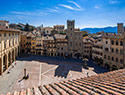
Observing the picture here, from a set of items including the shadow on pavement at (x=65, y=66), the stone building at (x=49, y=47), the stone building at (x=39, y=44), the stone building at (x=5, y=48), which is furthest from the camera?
the stone building at (x=39, y=44)

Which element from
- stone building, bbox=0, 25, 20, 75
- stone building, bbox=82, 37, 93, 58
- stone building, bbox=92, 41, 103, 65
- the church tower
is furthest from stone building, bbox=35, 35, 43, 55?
stone building, bbox=92, 41, 103, 65

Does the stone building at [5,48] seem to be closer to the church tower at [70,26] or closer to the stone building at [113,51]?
the church tower at [70,26]

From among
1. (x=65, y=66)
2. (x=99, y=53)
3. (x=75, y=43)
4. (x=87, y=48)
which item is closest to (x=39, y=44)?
(x=75, y=43)

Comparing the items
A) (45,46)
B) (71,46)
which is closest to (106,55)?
(71,46)

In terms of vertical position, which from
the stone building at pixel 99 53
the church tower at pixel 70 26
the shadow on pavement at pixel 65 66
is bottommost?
the shadow on pavement at pixel 65 66

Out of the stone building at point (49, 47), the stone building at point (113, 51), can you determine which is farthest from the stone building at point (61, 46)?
the stone building at point (113, 51)

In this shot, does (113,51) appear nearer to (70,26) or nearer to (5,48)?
(70,26)

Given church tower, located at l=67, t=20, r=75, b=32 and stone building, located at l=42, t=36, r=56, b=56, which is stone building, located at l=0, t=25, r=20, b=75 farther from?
church tower, located at l=67, t=20, r=75, b=32

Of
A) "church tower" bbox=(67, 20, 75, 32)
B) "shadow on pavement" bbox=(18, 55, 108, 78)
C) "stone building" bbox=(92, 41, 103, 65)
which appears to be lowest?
"shadow on pavement" bbox=(18, 55, 108, 78)

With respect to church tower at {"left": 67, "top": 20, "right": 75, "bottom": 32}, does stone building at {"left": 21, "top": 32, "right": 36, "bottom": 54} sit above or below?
below

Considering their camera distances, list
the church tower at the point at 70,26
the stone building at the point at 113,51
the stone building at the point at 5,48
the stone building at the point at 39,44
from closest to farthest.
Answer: the stone building at the point at 5,48, the stone building at the point at 113,51, the stone building at the point at 39,44, the church tower at the point at 70,26

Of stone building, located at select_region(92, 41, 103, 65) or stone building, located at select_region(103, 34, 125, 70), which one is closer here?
stone building, located at select_region(103, 34, 125, 70)

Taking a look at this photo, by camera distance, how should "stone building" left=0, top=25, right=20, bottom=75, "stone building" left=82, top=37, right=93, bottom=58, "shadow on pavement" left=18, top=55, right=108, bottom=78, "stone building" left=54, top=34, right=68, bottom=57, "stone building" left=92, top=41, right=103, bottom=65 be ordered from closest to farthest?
"stone building" left=0, top=25, right=20, bottom=75
"shadow on pavement" left=18, top=55, right=108, bottom=78
"stone building" left=92, top=41, right=103, bottom=65
"stone building" left=82, top=37, right=93, bottom=58
"stone building" left=54, top=34, right=68, bottom=57

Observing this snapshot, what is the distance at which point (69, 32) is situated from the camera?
65.0 metres
